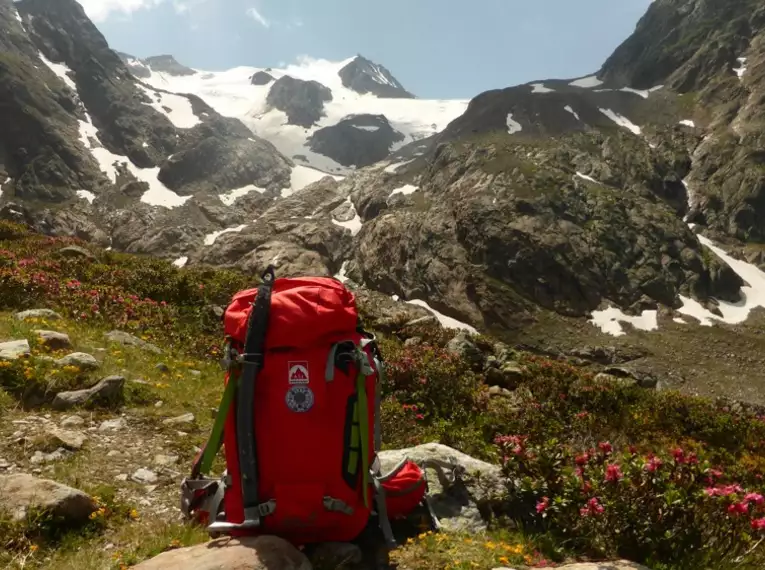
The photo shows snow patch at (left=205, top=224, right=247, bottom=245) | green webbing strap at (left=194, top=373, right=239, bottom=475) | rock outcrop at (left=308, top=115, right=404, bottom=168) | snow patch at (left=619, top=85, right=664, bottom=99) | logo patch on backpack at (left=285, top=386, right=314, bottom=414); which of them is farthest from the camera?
rock outcrop at (left=308, top=115, right=404, bottom=168)

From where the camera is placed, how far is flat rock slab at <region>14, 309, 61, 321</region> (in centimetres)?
931

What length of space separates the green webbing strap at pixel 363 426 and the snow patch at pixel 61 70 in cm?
16953

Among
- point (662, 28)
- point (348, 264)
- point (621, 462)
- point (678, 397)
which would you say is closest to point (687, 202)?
point (348, 264)

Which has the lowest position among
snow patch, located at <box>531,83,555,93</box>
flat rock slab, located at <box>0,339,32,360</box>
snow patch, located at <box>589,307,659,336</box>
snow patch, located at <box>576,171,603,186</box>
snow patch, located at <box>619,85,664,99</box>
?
flat rock slab, located at <box>0,339,32,360</box>

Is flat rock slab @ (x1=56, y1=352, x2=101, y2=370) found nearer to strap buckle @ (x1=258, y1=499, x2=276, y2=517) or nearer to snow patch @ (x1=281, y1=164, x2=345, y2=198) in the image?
strap buckle @ (x1=258, y1=499, x2=276, y2=517)

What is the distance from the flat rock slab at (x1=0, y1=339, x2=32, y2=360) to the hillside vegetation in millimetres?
156

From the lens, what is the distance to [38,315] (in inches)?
377

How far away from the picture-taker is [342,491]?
3.32m

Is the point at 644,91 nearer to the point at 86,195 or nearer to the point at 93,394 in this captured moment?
the point at 86,195

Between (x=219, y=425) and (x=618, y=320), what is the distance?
73238mm

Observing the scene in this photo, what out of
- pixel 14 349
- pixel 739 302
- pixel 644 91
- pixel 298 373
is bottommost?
pixel 298 373

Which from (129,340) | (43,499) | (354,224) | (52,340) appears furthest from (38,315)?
(354,224)

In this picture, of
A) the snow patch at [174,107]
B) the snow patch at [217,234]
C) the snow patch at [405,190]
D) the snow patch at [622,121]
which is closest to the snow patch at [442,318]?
the snow patch at [405,190]

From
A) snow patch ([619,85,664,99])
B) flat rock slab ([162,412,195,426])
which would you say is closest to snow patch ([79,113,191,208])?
snow patch ([619,85,664,99])
